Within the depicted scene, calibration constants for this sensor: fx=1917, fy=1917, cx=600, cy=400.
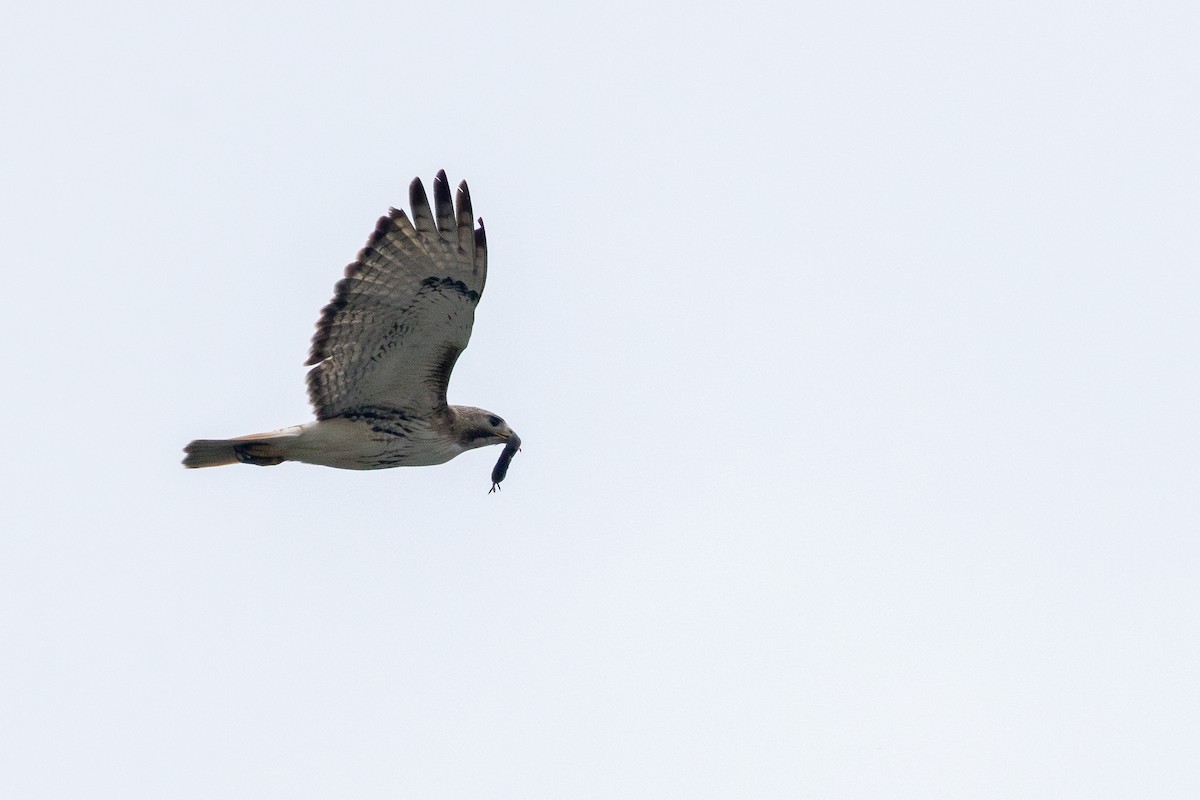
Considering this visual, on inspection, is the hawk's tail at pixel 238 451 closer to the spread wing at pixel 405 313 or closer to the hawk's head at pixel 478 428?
the spread wing at pixel 405 313

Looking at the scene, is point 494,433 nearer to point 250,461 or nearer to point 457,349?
point 457,349

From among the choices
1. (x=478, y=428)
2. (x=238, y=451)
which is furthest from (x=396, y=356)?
(x=238, y=451)

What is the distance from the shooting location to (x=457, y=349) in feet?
46.8

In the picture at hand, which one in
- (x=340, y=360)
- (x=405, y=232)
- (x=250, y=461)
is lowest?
(x=250, y=461)

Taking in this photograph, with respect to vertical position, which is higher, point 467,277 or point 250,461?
point 467,277

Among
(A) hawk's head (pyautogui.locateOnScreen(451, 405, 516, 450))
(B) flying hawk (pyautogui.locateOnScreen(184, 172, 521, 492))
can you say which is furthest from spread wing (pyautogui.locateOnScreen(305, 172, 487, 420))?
(A) hawk's head (pyautogui.locateOnScreen(451, 405, 516, 450))

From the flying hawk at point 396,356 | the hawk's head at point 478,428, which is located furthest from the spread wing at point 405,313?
the hawk's head at point 478,428

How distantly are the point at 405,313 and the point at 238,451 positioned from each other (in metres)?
1.69

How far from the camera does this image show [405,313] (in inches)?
552

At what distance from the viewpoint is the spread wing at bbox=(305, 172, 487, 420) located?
13711mm

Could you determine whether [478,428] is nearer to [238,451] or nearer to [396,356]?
[396,356]

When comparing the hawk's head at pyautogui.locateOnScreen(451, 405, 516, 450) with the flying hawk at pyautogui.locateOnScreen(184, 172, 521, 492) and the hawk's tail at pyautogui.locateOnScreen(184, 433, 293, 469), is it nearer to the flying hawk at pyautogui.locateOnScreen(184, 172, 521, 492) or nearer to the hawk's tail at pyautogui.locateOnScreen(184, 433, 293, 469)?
the flying hawk at pyautogui.locateOnScreen(184, 172, 521, 492)

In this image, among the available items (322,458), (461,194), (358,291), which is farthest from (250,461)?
(461,194)

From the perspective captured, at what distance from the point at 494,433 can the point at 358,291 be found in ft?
5.57
